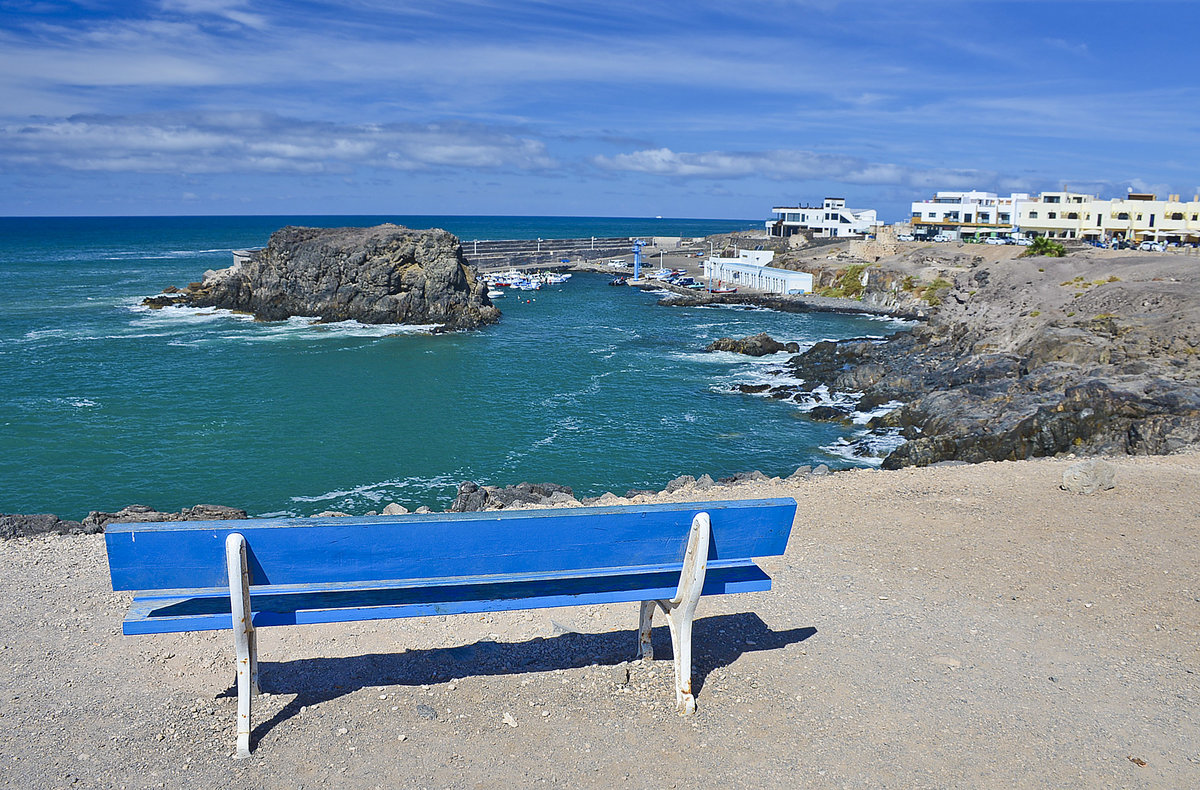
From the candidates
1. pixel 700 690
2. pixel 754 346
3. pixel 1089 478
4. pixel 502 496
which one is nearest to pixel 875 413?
pixel 754 346

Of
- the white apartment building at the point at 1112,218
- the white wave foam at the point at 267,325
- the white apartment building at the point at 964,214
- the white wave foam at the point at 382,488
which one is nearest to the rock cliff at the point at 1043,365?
the white wave foam at the point at 382,488

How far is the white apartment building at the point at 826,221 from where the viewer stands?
330 feet

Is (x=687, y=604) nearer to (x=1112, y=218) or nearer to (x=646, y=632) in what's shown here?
(x=646, y=632)

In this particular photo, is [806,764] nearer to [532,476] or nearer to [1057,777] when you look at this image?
[1057,777]

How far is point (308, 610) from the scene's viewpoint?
14.3ft

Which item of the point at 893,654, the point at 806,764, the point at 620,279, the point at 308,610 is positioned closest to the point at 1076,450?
the point at 893,654

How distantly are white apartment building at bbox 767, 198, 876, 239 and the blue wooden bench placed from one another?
9622 centimetres

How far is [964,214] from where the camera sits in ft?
293

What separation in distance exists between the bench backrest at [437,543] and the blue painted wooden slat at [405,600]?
0.12m

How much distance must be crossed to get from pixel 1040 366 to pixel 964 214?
234 ft

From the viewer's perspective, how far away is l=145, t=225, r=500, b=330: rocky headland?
4881cm

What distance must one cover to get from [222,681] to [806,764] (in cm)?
342

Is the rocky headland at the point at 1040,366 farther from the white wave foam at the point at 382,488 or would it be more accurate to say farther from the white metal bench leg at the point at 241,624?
the white metal bench leg at the point at 241,624

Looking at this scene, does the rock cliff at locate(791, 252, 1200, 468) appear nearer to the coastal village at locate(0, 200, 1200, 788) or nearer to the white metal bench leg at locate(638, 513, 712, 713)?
the coastal village at locate(0, 200, 1200, 788)
